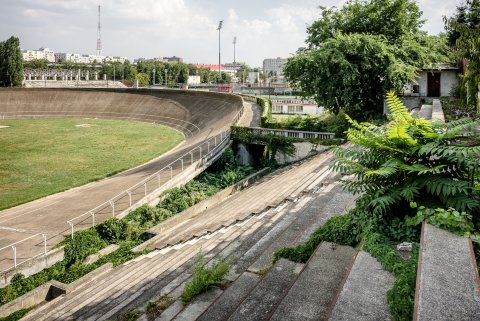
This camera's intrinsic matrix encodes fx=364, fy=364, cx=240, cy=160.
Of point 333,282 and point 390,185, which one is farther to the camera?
point 390,185

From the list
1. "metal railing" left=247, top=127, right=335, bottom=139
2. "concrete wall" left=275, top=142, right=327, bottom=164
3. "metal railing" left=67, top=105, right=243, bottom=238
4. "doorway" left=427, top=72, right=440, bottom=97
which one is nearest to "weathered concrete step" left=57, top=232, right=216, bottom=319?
"metal railing" left=67, top=105, right=243, bottom=238

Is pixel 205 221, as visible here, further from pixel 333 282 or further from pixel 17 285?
pixel 333 282

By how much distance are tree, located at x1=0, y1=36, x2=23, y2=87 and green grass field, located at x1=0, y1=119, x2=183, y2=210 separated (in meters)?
29.1

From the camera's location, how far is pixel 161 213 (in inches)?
649

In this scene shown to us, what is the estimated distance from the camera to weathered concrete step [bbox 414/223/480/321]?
2752 mm

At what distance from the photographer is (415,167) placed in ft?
15.2

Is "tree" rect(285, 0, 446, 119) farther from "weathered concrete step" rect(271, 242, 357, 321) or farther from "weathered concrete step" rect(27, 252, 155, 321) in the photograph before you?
"weathered concrete step" rect(271, 242, 357, 321)

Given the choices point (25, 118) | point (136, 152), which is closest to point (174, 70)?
point (25, 118)

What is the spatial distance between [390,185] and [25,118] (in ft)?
189

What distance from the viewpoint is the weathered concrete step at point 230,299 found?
4.52 m

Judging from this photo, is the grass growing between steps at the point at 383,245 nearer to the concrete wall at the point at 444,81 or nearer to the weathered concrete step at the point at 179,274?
the weathered concrete step at the point at 179,274

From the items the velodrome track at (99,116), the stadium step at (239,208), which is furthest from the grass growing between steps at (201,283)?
the velodrome track at (99,116)

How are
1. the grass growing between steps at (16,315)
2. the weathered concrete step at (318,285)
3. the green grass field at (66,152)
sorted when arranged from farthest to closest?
the green grass field at (66,152), the grass growing between steps at (16,315), the weathered concrete step at (318,285)

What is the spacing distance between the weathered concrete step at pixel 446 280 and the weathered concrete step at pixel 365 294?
20.2 inches
